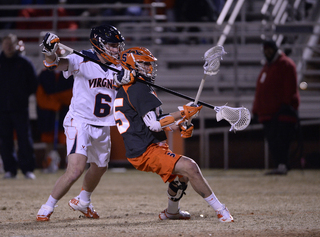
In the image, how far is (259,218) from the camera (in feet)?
15.1

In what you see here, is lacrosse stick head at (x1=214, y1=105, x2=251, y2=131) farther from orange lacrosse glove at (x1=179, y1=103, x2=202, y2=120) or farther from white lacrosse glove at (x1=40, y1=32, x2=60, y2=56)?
white lacrosse glove at (x1=40, y1=32, x2=60, y2=56)

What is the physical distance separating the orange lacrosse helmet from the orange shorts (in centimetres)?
70

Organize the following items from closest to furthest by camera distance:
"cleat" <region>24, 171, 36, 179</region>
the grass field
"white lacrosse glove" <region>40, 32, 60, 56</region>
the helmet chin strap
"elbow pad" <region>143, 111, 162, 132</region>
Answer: the grass field, "elbow pad" <region>143, 111, 162, 132</region>, "white lacrosse glove" <region>40, 32, 60, 56</region>, the helmet chin strap, "cleat" <region>24, 171, 36, 179</region>

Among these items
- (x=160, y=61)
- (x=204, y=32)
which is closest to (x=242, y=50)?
(x=204, y=32)

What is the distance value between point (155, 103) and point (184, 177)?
80 cm

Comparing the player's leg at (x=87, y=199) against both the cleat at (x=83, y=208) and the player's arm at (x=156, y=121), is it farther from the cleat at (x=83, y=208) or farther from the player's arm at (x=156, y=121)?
the player's arm at (x=156, y=121)

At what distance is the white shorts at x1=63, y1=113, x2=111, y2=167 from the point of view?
467cm

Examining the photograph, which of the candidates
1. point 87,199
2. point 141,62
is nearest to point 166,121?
point 141,62

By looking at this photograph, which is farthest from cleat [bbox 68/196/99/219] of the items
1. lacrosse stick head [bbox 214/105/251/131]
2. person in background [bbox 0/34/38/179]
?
person in background [bbox 0/34/38/179]

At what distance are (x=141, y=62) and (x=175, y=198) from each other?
1367 mm

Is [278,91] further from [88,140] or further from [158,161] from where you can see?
[158,161]

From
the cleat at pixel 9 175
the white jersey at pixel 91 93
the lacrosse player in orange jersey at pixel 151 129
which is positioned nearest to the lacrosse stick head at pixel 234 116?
the lacrosse player in orange jersey at pixel 151 129

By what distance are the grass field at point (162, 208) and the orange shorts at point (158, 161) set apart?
19.0 inches

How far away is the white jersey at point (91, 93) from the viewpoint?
190 inches
